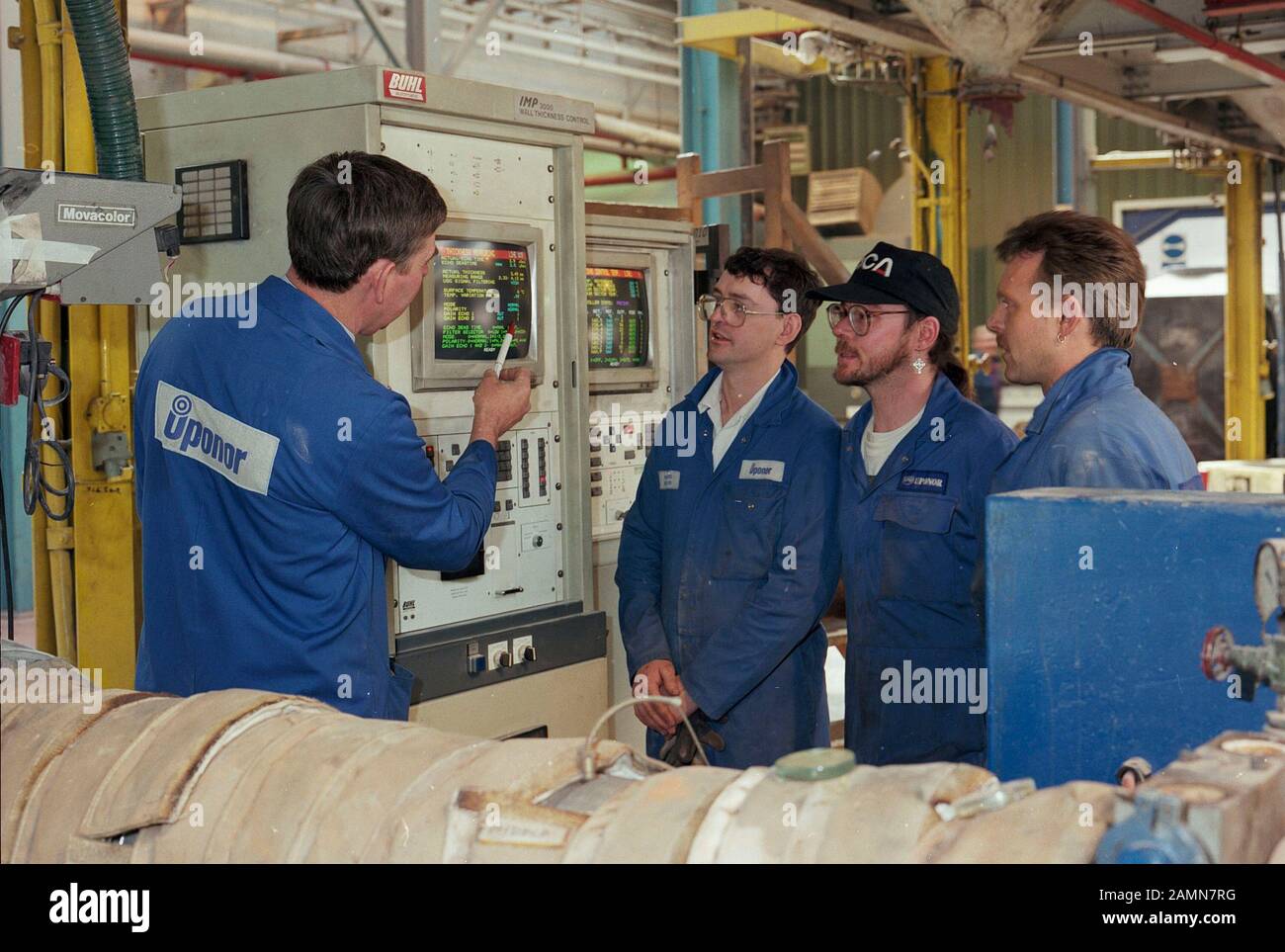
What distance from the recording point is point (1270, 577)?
4.04ft

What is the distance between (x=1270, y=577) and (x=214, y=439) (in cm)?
139

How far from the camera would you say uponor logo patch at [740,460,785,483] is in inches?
105

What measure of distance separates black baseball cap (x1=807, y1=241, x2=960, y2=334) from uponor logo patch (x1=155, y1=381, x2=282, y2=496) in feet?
3.79

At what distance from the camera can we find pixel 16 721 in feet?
4.35

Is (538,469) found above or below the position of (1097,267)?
below

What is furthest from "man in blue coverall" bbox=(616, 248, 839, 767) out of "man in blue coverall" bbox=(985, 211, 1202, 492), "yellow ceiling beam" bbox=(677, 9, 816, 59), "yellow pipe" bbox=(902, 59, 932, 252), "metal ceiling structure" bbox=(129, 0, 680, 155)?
"yellow pipe" bbox=(902, 59, 932, 252)

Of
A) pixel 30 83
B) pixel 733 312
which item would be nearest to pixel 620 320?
pixel 733 312

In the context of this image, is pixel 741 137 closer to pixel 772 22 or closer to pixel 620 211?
pixel 772 22

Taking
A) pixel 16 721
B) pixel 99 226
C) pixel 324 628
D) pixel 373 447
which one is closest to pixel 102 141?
pixel 99 226

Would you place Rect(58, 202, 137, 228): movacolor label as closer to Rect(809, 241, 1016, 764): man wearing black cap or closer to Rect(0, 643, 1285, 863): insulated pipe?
Rect(0, 643, 1285, 863): insulated pipe

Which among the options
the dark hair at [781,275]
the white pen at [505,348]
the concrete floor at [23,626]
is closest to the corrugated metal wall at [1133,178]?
the concrete floor at [23,626]

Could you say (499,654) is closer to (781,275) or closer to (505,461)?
(505,461)

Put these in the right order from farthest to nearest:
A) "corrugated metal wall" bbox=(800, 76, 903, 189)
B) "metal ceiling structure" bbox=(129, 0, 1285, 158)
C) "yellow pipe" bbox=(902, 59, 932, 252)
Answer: "corrugated metal wall" bbox=(800, 76, 903, 189) < "yellow pipe" bbox=(902, 59, 932, 252) < "metal ceiling structure" bbox=(129, 0, 1285, 158)

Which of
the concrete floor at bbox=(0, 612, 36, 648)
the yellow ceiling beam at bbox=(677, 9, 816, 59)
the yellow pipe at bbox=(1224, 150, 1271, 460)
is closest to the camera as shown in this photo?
the yellow ceiling beam at bbox=(677, 9, 816, 59)
